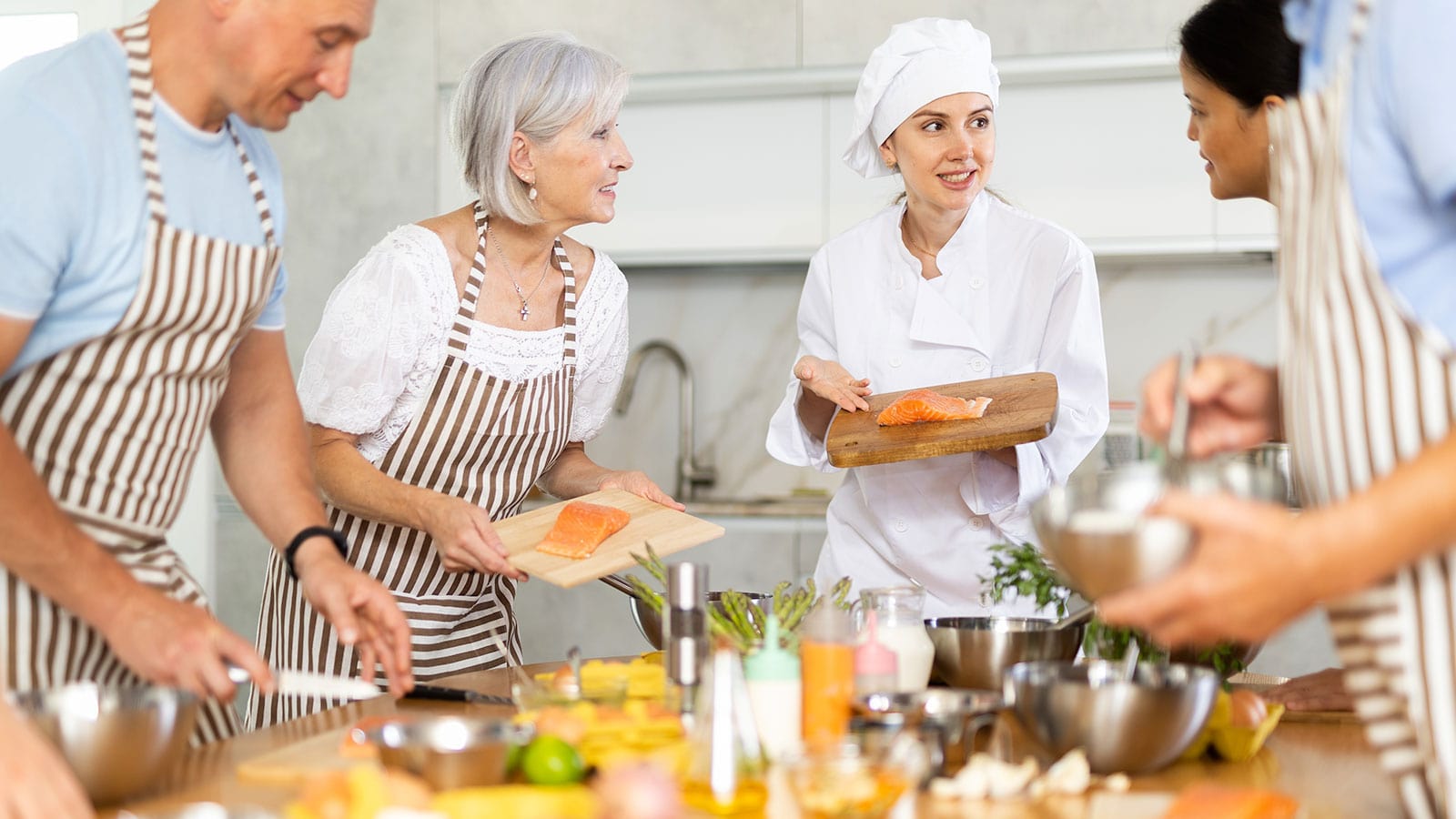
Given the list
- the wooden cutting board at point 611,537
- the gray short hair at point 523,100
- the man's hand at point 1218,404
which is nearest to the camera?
the man's hand at point 1218,404

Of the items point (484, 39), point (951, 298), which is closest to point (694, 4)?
point (484, 39)

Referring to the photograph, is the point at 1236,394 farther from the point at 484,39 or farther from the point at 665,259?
the point at 484,39

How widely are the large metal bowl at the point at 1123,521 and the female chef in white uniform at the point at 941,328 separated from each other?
4.58 feet

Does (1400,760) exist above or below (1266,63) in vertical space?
below

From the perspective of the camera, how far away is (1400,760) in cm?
119

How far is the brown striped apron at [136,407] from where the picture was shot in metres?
1.58

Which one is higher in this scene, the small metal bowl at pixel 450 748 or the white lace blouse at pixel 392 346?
the white lace blouse at pixel 392 346

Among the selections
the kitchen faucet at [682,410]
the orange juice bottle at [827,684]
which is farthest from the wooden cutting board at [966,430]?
the kitchen faucet at [682,410]

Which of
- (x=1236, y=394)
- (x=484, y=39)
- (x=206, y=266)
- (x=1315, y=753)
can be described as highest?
(x=484, y=39)

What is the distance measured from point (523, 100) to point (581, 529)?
2.78ft

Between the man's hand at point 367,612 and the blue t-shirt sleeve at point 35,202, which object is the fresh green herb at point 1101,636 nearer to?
the man's hand at point 367,612

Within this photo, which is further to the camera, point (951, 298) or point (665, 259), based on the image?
point (665, 259)

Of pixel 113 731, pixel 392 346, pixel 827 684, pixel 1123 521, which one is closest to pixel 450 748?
pixel 113 731

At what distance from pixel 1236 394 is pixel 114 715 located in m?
1.13
